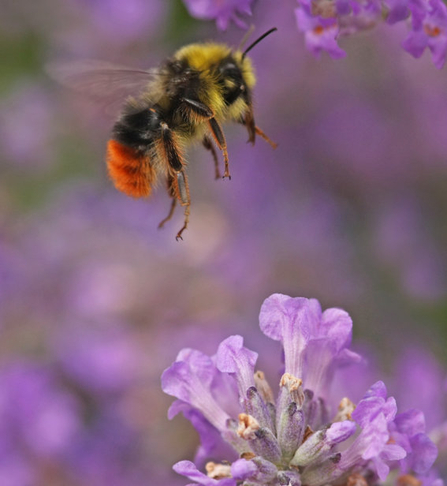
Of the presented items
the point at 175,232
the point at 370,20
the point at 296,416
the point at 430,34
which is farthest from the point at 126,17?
the point at 296,416

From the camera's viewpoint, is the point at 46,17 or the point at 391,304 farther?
the point at 46,17

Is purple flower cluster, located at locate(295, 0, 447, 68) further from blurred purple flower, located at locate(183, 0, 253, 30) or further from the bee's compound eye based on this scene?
the bee's compound eye

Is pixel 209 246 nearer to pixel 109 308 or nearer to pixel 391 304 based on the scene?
pixel 109 308

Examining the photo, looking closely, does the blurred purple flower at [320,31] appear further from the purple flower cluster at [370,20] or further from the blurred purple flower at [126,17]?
the blurred purple flower at [126,17]


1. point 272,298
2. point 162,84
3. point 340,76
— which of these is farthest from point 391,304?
point 272,298

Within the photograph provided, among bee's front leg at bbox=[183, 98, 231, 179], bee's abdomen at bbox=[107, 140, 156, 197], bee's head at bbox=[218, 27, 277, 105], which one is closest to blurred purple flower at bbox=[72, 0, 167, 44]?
bee's head at bbox=[218, 27, 277, 105]

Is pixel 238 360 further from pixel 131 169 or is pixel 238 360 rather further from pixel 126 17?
pixel 126 17

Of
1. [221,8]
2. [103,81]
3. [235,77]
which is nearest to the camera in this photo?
[221,8]
